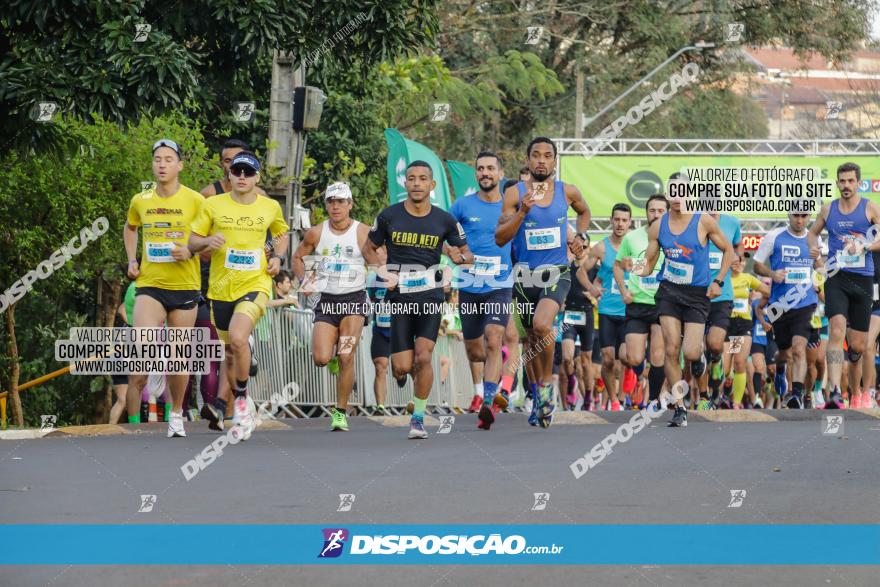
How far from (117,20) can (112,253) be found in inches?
106

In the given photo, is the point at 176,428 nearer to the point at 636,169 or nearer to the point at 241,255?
the point at 241,255

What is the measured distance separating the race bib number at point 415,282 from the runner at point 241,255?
3.12 ft

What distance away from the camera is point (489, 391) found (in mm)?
13555

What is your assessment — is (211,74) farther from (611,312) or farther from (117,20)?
(611,312)

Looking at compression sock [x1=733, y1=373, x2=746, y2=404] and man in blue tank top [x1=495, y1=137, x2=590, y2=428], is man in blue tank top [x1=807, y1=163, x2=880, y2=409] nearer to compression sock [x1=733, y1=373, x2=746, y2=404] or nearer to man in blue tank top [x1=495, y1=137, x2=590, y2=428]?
man in blue tank top [x1=495, y1=137, x2=590, y2=428]

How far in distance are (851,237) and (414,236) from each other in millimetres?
5148

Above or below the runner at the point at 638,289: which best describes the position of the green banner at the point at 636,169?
above

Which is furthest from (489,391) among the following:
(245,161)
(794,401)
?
(794,401)

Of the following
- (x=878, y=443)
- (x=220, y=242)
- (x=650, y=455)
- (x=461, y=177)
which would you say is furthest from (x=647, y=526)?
(x=461, y=177)

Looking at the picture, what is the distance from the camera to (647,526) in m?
7.28

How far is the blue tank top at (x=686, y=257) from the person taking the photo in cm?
1423

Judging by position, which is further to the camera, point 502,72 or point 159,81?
point 502,72

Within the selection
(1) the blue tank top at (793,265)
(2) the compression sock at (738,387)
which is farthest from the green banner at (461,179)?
(1) the blue tank top at (793,265)

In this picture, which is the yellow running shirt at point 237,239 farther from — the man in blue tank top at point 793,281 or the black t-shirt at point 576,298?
the black t-shirt at point 576,298
